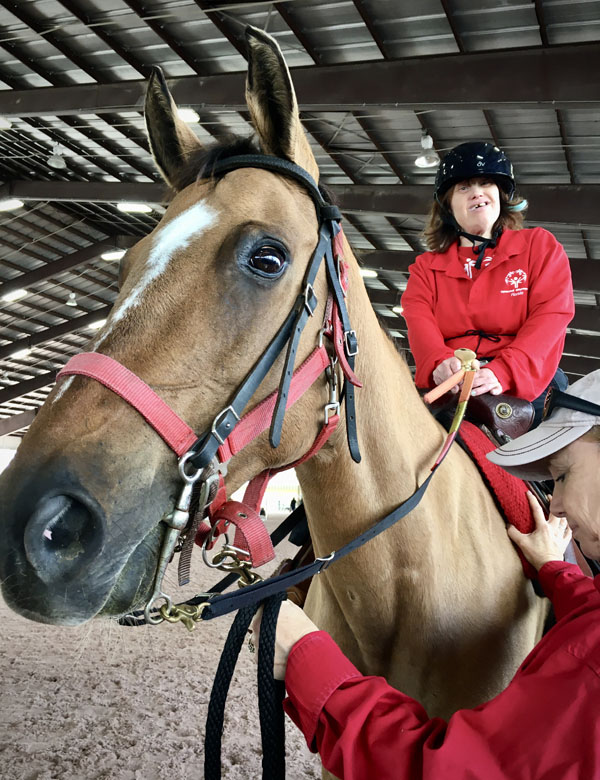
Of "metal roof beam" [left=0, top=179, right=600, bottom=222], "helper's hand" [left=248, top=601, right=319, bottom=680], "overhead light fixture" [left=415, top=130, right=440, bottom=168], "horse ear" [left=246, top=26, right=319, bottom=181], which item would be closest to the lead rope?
"helper's hand" [left=248, top=601, right=319, bottom=680]

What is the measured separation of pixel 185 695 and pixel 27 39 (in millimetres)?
10027

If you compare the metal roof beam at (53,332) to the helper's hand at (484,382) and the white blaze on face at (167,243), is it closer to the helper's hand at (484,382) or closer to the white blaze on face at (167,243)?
the helper's hand at (484,382)

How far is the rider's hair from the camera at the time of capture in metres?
2.75

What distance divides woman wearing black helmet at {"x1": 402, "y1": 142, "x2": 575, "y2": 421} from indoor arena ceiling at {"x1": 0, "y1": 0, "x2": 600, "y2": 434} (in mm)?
1808

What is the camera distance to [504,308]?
2.50 m

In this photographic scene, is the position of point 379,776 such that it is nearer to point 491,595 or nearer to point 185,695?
point 491,595

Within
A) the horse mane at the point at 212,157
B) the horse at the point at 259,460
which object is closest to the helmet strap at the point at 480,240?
the horse at the point at 259,460

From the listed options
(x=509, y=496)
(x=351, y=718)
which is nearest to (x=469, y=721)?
(x=351, y=718)

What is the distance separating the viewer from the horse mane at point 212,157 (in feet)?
5.04

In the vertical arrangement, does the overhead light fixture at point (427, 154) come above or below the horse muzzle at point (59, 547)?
above

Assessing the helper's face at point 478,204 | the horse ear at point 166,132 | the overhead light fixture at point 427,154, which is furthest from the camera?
the overhead light fixture at point 427,154

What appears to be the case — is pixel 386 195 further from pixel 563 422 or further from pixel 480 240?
pixel 563 422

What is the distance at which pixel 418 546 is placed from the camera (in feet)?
5.59

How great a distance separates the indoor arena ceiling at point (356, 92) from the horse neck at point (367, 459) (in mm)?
2633
